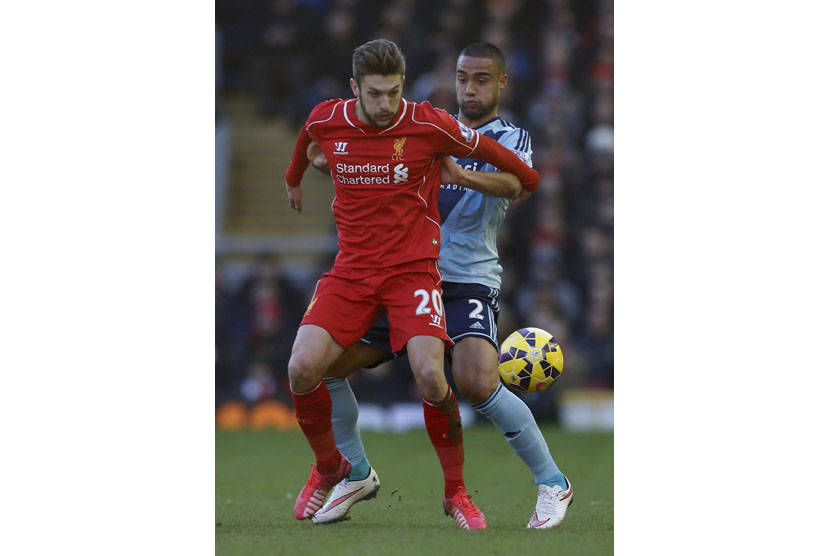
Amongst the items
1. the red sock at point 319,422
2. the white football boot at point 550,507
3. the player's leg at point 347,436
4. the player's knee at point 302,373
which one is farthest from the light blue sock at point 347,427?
the white football boot at point 550,507

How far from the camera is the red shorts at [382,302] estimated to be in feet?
16.9

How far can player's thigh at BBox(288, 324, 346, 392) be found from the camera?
16.7 ft

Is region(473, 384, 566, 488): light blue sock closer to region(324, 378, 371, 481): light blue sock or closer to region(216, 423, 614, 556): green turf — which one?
region(216, 423, 614, 556): green turf

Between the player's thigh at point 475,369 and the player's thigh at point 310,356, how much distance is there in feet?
2.01

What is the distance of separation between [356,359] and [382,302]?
42 cm

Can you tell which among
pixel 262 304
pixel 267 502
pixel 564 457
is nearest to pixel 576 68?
pixel 262 304

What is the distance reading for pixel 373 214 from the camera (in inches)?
205

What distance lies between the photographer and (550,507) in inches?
207

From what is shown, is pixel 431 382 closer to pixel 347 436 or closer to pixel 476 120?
pixel 347 436

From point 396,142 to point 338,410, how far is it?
1469 millimetres

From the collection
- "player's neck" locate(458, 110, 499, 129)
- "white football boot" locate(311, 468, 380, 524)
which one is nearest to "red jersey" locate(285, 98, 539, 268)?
"player's neck" locate(458, 110, 499, 129)

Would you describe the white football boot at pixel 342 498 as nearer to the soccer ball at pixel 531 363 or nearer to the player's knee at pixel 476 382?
the player's knee at pixel 476 382

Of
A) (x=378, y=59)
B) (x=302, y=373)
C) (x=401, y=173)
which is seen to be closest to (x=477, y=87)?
(x=401, y=173)

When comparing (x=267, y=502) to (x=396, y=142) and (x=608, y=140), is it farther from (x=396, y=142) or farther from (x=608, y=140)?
(x=608, y=140)
